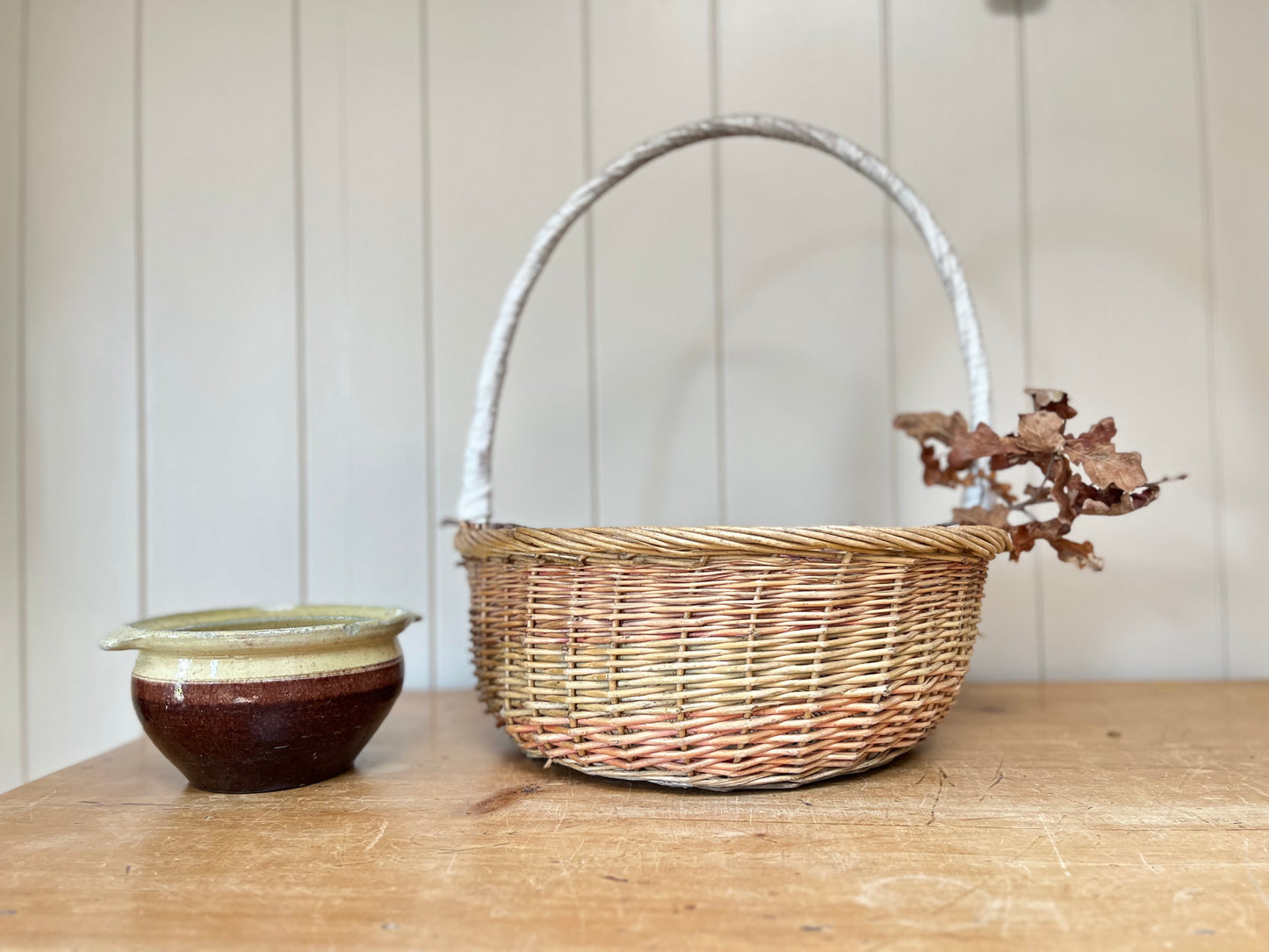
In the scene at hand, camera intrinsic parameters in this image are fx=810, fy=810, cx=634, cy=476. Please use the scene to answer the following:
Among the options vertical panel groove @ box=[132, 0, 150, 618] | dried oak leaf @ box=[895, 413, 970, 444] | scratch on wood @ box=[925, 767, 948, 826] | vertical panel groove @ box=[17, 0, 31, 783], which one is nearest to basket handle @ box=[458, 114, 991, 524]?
dried oak leaf @ box=[895, 413, 970, 444]

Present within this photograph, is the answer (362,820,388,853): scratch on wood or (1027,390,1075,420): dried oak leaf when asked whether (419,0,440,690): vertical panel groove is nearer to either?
(362,820,388,853): scratch on wood

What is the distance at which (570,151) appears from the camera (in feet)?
3.09

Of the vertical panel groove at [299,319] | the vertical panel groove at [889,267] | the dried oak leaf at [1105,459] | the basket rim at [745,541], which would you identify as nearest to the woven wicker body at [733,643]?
the basket rim at [745,541]

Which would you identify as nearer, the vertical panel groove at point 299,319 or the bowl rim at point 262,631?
the bowl rim at point 262,631

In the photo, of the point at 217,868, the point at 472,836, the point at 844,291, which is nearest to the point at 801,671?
the point at 472,836

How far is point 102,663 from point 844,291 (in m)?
0.97

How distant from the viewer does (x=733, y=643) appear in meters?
0.51

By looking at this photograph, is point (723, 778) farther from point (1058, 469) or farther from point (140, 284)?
point (140, 284)

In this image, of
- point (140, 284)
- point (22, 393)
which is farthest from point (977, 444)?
point (22, 393)

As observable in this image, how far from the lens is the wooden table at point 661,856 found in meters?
0.37

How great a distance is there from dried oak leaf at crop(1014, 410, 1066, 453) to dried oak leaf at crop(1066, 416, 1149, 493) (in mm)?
13

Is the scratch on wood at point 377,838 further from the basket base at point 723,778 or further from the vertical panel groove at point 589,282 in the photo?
the vertical panel groove at point 589,282

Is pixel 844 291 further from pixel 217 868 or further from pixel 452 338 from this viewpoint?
pixel 217 868

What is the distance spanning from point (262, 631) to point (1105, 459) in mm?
606
